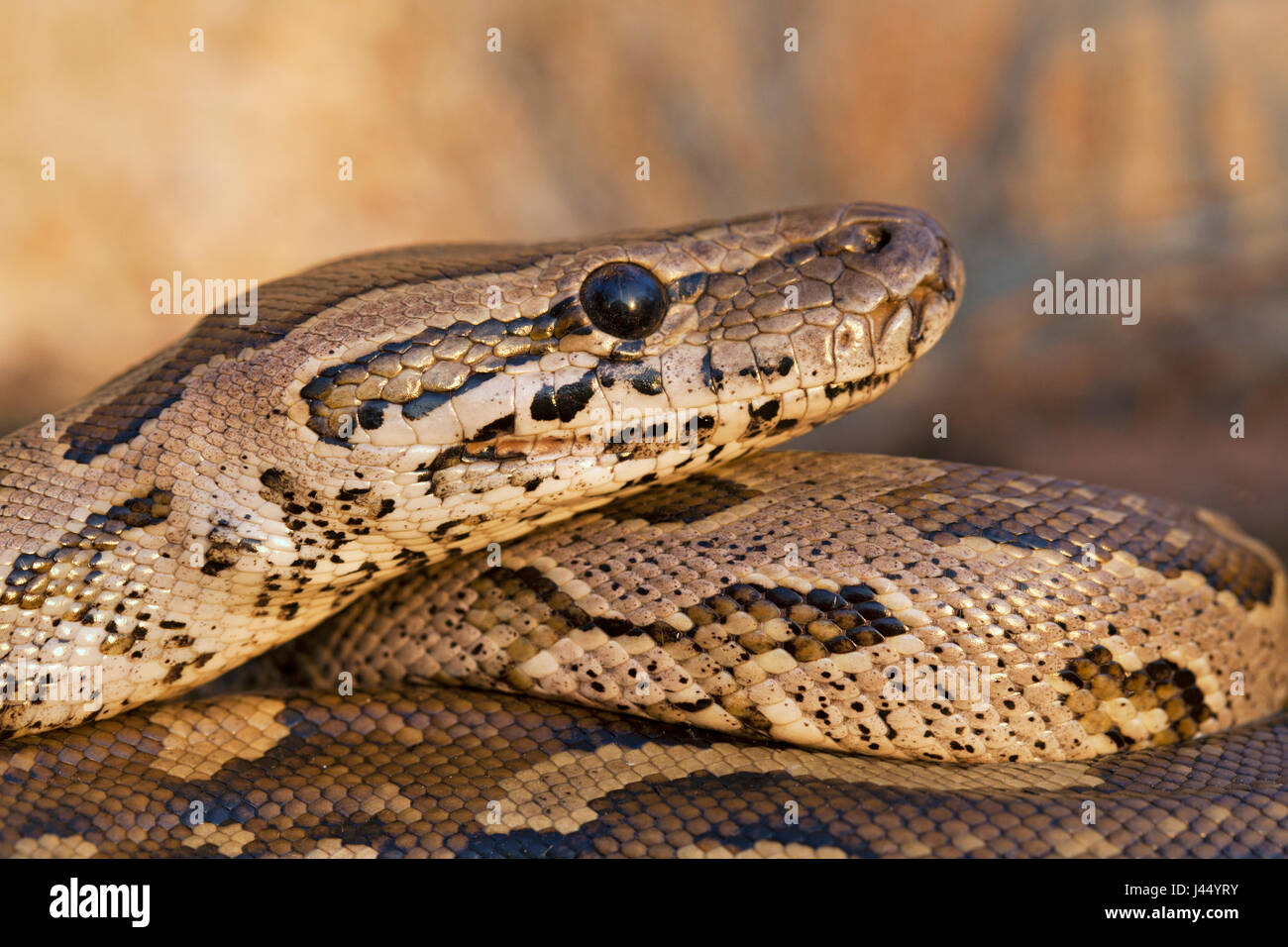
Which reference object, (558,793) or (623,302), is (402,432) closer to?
(623,302)

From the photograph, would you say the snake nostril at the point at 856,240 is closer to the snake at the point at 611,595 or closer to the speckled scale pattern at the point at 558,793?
the snake at the point at 611,595

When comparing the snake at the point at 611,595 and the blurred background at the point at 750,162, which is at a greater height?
the blurred background at the point at 750,162

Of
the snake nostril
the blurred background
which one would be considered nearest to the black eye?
the snake nostril

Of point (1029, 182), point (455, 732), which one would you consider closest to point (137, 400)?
point (455, 732)

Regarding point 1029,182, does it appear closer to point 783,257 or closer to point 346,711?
point 783,257

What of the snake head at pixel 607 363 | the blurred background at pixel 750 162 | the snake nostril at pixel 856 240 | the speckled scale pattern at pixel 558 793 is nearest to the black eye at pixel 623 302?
the snake head at pixel 607 363

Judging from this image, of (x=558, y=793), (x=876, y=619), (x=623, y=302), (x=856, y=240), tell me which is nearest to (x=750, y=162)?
(x=856, y=240)
